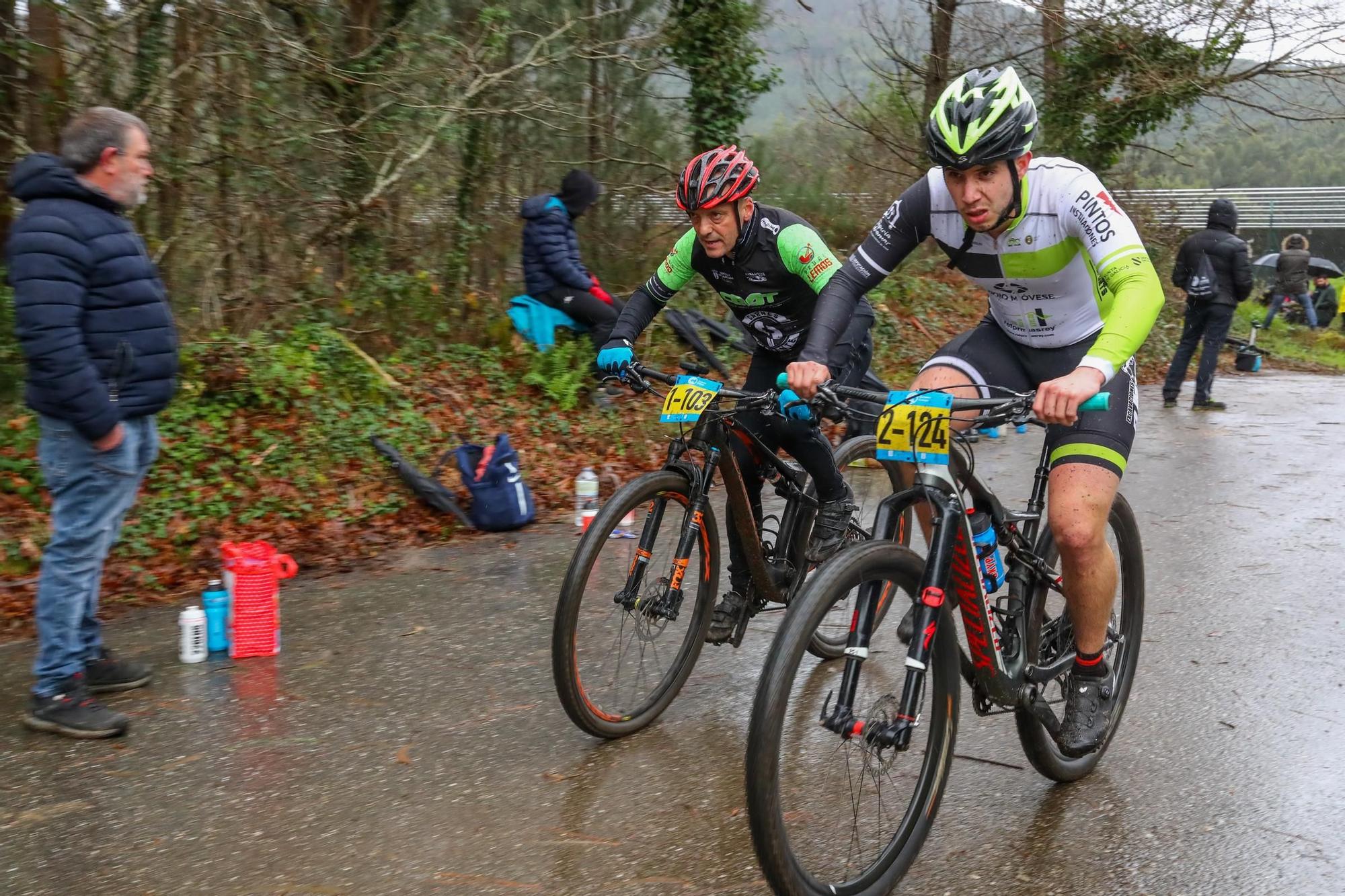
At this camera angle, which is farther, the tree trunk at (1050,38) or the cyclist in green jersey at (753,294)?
the tree trunk at (1050,38)

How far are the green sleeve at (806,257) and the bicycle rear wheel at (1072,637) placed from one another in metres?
1.45

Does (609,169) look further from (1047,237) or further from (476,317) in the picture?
(1047,237)

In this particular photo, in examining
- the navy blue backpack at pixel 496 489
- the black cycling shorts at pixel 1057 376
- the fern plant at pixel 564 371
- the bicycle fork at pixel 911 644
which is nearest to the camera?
the bicycle fork at pixel 911 644

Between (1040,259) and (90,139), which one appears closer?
(1040,259)

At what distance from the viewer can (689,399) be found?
4188 mm

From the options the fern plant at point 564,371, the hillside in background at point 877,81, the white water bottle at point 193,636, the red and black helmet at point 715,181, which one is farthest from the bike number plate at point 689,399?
the hillside in background at point 877,81

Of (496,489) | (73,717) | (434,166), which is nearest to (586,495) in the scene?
(496,489)

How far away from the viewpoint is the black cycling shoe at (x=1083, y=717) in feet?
12.6

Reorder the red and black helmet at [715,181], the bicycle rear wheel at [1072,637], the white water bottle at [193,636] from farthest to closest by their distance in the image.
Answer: the white water bottle at [193,636] → the red and black helmet at [715,181] → the bicycle rear wheel at [1072,637]

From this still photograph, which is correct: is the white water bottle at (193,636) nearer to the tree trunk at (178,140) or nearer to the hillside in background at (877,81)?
the tree trunk at (178,140)

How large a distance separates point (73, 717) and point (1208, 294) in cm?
1226

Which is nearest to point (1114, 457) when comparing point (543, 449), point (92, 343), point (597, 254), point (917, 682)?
point (917, 682)

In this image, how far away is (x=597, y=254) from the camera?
12461 millimetres

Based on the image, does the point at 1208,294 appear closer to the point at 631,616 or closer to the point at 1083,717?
the point at 1083,717
